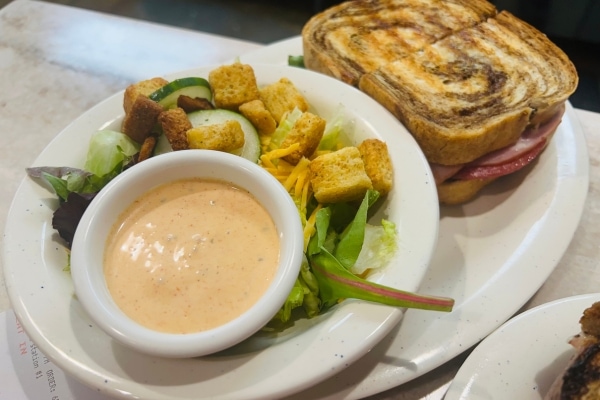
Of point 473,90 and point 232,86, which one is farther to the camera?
point 473,90

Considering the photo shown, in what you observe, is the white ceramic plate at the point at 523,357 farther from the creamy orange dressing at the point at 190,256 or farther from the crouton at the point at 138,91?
the crouton at the point at 138,91

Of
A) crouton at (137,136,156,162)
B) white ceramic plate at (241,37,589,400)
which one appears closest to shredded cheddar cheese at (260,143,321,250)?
crouton at (137,136,156,162)

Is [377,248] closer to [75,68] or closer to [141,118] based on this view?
[141,118]

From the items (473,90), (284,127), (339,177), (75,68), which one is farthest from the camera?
(75,68)

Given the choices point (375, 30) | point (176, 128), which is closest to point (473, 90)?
point (375, 30)

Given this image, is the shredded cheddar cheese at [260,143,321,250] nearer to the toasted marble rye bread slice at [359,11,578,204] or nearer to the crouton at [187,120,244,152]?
the crouton at [187,120,244,152]

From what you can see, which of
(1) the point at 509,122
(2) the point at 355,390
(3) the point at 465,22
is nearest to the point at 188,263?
(2) the point at 355,390

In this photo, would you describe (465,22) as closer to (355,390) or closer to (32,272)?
(355,390)
